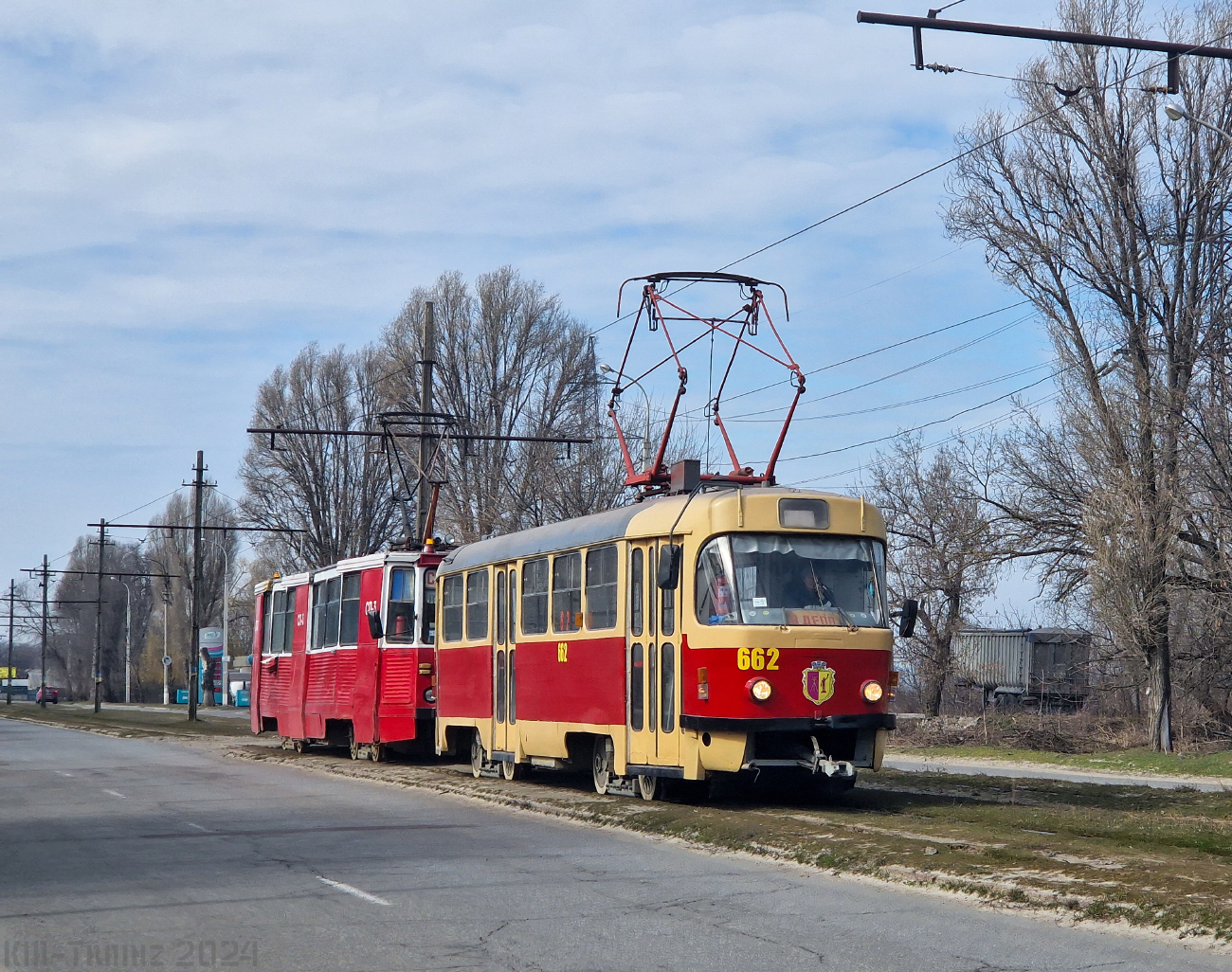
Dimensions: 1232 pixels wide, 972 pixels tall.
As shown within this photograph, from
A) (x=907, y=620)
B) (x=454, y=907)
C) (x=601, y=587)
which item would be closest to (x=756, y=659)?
(x=907, y=620)

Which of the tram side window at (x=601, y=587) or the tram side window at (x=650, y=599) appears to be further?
the tram side window at (x=601, y=587)

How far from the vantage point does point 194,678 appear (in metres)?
53.2

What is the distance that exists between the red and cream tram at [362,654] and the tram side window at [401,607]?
0.01 metres

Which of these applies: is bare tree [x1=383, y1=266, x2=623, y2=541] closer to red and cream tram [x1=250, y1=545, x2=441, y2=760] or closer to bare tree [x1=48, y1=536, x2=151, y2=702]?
red and cream tram [x1=250, y1=545, x2=441, y2=760]

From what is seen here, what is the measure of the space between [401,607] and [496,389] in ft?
88.9

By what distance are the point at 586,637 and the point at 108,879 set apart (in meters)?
6.70

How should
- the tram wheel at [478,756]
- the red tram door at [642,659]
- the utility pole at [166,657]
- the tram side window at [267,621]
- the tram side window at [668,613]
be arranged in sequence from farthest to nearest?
the utility pole at [166,657]
the tram side window at [267,621]
the tram wheel at [478,756]
the red tram door at [642,659]
the tram side window at [668,613]

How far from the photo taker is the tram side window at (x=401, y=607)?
2302 cm

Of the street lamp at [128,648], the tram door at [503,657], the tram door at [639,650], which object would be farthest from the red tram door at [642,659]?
the street lamp at [128,648]

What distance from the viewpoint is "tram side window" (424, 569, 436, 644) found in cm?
2280

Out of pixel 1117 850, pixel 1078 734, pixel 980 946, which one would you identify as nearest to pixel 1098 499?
pixel 1078 734

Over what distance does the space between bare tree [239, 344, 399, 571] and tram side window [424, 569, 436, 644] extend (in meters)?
34.7

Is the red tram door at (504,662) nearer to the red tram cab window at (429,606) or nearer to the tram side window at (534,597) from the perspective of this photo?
the tram side window at (534,597)

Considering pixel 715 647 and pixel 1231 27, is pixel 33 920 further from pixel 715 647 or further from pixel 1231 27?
pixel 1231 27
